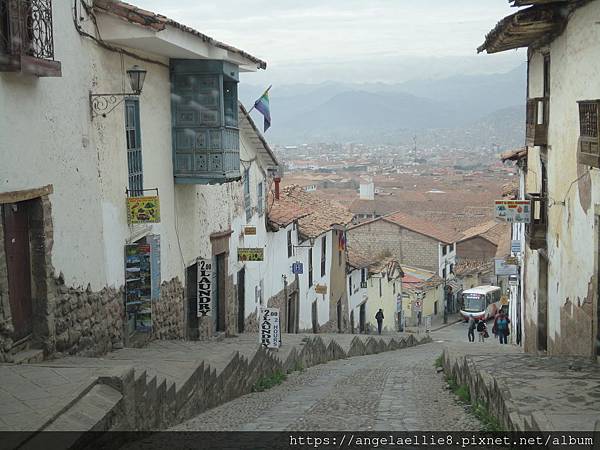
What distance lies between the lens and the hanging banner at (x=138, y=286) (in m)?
12.2

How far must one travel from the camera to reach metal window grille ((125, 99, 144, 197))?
12406mm

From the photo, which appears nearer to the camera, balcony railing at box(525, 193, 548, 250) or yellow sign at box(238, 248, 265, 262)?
balcony railing at box(525, 193, 548, 250)

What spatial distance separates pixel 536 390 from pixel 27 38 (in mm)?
6507

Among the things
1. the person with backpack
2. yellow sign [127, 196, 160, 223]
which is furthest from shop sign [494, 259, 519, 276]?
yellow sign [127, 196, 160, 223]

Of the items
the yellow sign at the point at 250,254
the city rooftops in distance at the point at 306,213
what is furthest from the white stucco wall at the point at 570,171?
the city rooftops in distance at the point at 306,213

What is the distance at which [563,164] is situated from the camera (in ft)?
44.5

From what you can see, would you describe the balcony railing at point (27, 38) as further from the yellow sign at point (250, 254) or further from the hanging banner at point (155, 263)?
the yellow sign at point (250, 254)

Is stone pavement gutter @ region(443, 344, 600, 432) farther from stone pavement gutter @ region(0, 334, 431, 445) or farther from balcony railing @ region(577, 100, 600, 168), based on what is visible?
stone pavement gutter @ region(0, 334, 431, 445)

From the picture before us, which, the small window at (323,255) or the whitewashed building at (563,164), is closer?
the whitewashed building at (563,164)

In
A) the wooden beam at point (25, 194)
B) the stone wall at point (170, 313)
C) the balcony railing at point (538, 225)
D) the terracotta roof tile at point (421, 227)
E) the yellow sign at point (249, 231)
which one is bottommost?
the terracotta roof tile at point (421, 227)

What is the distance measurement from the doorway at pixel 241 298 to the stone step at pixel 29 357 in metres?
10.2

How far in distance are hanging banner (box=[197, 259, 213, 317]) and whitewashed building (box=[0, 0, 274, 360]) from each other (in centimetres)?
3

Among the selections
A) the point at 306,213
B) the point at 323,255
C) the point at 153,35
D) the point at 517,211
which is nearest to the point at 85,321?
the point at 153,35

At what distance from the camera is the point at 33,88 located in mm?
9203
